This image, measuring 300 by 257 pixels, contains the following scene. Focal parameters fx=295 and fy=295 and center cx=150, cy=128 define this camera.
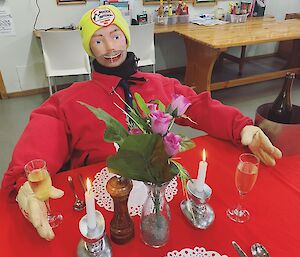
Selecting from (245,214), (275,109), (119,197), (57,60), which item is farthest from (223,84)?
(119,197)

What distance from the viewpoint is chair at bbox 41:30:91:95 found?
2.59 m

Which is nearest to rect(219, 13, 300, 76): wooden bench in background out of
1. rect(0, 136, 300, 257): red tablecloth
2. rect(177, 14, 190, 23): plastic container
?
rect(177, 14, 190, 23): plastic container

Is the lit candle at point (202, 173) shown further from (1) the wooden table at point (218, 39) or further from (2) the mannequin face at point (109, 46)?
(1) the wooden table at point (218, 39)

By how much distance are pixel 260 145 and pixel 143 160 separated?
0.60 m

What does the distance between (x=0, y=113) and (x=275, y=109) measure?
2.67m

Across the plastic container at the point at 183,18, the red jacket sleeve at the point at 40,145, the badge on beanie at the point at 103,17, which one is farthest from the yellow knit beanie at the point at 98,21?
the plastic container at the point at 183,18

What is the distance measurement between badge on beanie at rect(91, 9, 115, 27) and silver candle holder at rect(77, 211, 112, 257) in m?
0.75

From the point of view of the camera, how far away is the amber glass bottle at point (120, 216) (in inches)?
26.4

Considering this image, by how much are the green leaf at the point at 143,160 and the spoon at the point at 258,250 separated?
31 centimetres

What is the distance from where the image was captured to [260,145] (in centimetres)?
102

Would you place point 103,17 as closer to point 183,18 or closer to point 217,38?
point 217,38

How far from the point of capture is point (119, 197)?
2.20 feet

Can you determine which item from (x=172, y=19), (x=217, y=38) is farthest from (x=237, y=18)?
(x=217, y=38)

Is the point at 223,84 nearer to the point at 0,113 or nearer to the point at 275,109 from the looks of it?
the point at 275,109
